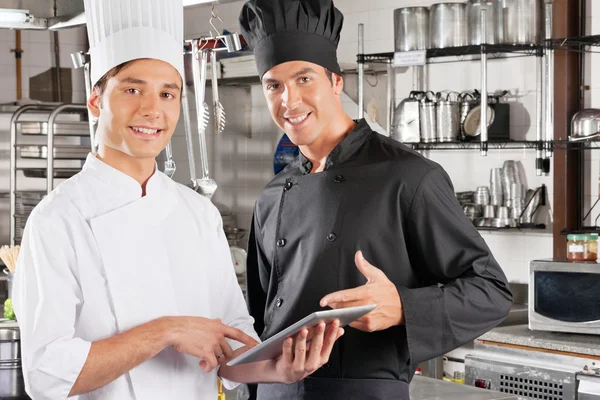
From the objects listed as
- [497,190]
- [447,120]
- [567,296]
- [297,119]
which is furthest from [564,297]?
[297,119]

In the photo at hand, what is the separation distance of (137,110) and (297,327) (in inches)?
19.0

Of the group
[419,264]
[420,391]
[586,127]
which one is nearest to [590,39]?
[586,127]

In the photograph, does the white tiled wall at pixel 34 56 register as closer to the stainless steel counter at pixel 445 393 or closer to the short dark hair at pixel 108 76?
the stainless steel counter at pixel 445 393

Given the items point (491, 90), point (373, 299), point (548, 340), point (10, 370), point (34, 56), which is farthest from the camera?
point (34, 56)

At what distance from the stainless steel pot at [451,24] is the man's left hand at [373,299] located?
3488mm

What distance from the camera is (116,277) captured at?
1.62 meters

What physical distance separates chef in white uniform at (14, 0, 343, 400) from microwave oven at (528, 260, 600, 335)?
2.70m

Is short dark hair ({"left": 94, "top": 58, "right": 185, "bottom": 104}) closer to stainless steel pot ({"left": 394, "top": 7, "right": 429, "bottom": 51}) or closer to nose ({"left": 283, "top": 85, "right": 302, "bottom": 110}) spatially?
nose ({"left": 283, "top": 85, "right": 302, "bottom": 110})

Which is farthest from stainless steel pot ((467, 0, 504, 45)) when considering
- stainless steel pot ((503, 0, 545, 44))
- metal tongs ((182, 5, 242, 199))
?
metal tongs ((182, 5, 242, 199))

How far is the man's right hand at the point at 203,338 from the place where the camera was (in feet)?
5.24

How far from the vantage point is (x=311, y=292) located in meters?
2.07

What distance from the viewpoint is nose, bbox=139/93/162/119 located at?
1.64 meters

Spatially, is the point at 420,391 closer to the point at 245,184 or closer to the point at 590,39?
the point at 590,39

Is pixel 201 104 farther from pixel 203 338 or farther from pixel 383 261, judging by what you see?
pixel 203 338
